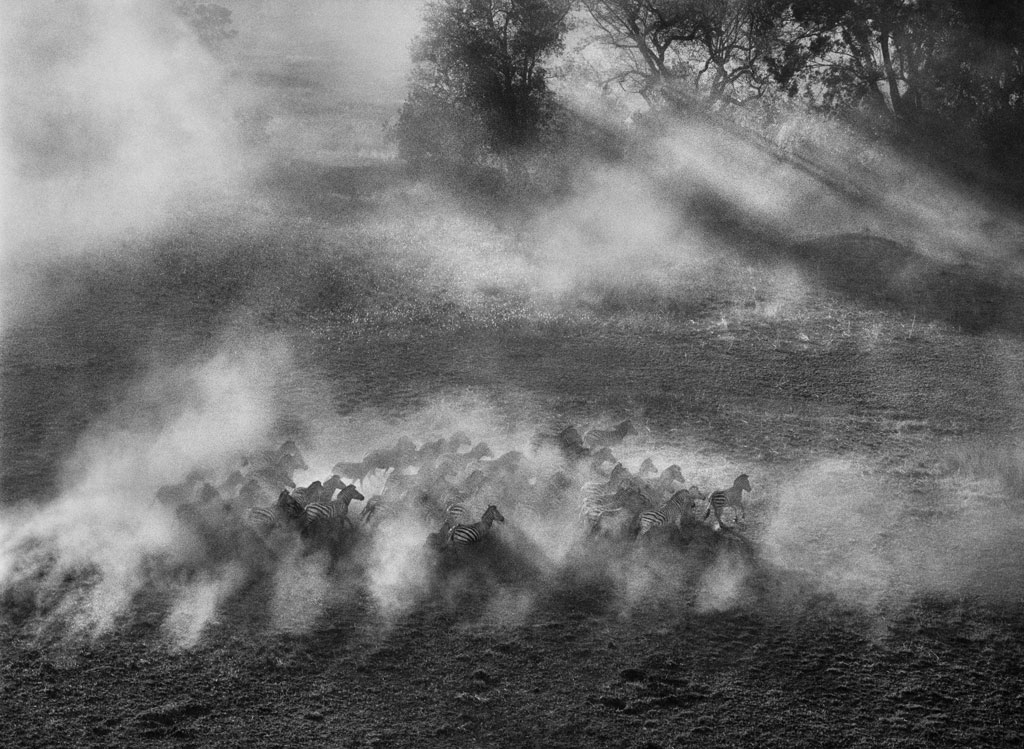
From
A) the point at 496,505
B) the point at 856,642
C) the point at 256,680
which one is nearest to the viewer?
the point at 256,680

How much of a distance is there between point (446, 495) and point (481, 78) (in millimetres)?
21073

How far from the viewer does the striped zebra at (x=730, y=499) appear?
10.9 m

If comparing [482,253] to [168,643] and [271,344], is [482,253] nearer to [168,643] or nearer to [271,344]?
[271,344]

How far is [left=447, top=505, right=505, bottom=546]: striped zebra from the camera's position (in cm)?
1032

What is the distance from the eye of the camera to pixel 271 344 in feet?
55.6

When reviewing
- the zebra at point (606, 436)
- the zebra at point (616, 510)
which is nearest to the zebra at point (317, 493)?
the zebra at point (616, 510)

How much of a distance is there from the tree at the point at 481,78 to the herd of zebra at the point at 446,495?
1926cm

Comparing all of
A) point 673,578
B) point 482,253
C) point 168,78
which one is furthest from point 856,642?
point 168,78

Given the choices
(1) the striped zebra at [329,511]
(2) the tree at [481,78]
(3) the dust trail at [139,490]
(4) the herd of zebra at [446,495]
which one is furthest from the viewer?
(2) the tree at [481,78]

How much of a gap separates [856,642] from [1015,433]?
22.2 feet

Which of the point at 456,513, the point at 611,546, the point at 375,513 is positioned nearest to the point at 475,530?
the point at 456,513

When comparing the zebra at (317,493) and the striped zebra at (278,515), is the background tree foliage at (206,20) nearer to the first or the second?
the zebra at (317,493)

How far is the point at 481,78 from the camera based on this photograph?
29.3 metres

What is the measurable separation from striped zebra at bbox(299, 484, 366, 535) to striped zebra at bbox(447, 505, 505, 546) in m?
1.28
